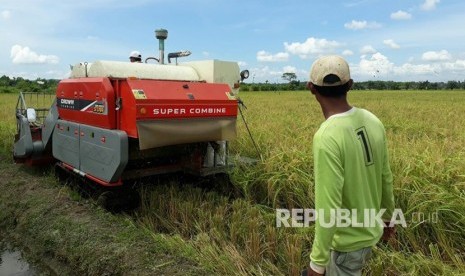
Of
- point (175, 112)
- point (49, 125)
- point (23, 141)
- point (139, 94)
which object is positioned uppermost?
point (139, 94)

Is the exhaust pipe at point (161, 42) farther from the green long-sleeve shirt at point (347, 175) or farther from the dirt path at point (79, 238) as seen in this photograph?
the green long-sleeve shirt at point (347, 175)

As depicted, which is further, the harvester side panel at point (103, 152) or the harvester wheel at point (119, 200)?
the harvester wheel at point (119, 200)

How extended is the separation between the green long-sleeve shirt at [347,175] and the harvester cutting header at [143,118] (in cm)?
244

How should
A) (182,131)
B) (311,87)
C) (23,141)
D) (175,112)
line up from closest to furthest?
1. (311,87)
2. (175,112)
3. (182,131)
4. (23,141)

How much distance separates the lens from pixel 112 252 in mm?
3340

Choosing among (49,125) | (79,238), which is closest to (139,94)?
(79,238)

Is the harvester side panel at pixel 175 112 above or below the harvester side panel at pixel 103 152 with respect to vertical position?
above

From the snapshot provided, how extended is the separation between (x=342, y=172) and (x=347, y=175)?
0.06 meters

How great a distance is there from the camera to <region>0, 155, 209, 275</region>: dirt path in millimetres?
3127

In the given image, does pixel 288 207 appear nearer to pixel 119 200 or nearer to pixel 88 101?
pixel 119 200

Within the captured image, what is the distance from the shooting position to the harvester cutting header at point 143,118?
151 inches

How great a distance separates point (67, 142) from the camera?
479 centimetres

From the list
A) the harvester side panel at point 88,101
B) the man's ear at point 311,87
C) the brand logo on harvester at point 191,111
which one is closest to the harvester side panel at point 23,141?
the harvester side panel at point 88,101

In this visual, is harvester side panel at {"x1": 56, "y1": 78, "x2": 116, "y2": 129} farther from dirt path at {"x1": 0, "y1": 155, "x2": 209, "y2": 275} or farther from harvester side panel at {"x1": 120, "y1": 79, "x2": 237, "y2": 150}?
dirt path at {"x1": 0, "y1": 155, "x2": 209, "y2": 275}
